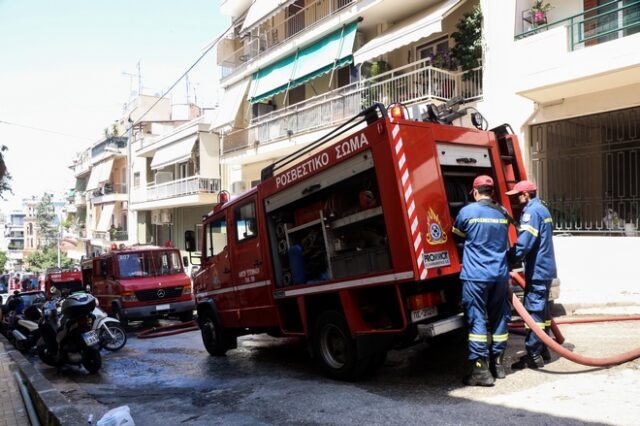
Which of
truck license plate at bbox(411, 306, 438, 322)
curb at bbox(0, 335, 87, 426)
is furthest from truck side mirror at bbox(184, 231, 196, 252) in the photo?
truck license plate at bbox(411, 306, 438, 322)

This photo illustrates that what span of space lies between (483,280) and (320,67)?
1222 cm

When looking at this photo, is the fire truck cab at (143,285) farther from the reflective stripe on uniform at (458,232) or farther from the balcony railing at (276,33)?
the reflective stripe on uniform at (458,232)

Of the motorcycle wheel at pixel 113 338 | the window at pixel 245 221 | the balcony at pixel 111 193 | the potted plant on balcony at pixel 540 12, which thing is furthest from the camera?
the balcony at pixel 111 193

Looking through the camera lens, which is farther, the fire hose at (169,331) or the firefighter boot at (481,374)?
the fire hose at (169,331)

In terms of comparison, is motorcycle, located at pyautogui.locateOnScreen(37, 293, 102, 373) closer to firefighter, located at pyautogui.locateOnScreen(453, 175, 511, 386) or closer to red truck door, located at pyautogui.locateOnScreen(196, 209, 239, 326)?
red truck door, located at pyautogui.locateOnScreen(196, 209, 239, 326)

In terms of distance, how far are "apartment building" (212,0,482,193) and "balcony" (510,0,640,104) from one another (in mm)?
2225

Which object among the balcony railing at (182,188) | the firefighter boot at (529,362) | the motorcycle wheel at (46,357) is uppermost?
the balcony railing at (182,188)

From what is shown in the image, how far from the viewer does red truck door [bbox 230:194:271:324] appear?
21.9ft

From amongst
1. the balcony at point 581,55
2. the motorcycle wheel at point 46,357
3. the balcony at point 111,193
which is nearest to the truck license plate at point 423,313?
the motorcycle wheel at point 46,357

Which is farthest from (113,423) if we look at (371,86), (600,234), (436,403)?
(371,86)

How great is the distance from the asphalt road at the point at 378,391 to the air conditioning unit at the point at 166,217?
2124cm

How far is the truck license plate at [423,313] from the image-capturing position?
4797 mm

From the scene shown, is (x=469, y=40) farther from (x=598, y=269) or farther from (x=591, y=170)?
(x=598, y=269)

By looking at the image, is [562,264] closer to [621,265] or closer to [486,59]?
[621,265]
